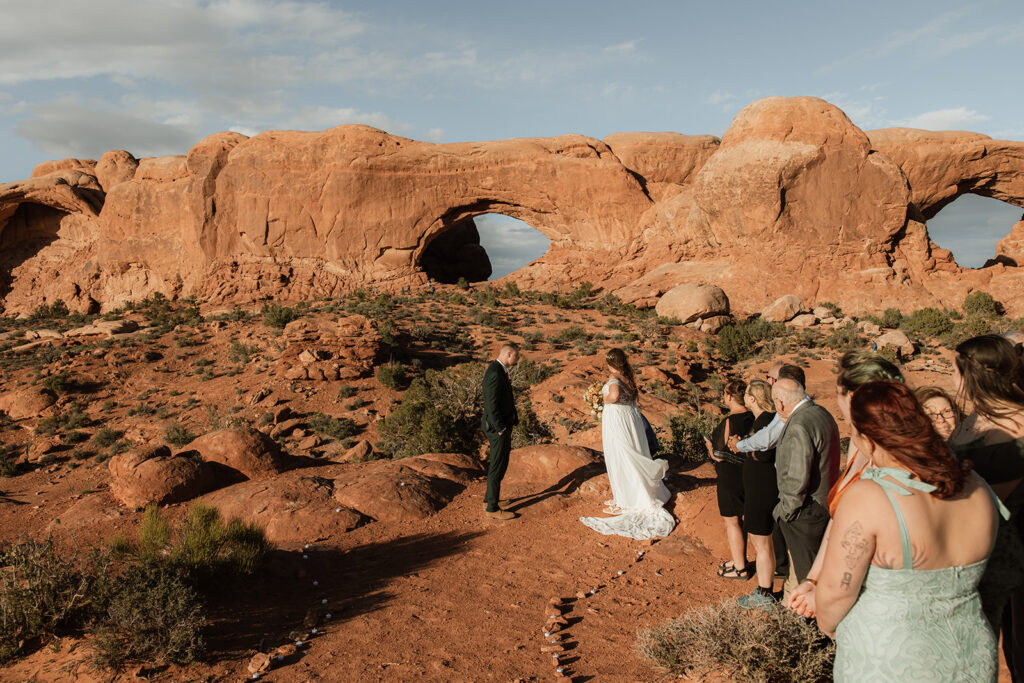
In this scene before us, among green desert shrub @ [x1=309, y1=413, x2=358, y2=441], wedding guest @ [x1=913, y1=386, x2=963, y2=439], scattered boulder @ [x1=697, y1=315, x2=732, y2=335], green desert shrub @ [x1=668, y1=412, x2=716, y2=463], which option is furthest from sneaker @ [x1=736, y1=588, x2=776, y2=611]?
scattered boulder @ [x1=697, y1=315, x2=732, y2=335]

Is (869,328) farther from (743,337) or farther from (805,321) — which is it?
(743,337)

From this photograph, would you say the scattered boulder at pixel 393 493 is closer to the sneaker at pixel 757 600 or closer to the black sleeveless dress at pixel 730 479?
the black sleeveless dress at pixel 730 479

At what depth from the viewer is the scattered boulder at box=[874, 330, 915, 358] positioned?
1769 cm

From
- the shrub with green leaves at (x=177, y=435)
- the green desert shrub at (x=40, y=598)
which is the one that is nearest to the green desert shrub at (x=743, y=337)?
the shrub with green leaves at (x=177, y=435)

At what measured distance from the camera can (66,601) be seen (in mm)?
3801

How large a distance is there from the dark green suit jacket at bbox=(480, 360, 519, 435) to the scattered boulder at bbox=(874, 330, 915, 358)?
15520 millimetres

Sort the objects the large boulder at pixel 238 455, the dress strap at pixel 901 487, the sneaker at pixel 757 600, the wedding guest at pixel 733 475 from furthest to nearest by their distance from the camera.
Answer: the large boulder at pixel 238 455 < the wedding guest at pixel 733 475 < the sneaker at pixel 757 600 < the dress strap at pixel 901 487

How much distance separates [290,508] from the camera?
6258 millimetres

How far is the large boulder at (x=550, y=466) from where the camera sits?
24.3ft

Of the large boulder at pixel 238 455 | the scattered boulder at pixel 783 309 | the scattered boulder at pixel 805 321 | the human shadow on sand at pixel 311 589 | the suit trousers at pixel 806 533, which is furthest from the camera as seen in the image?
the scattered boulder at pixel 783 309

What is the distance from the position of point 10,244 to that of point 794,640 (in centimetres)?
3974

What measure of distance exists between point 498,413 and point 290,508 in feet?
7.77

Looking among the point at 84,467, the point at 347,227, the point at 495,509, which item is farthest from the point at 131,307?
the point at 495,509

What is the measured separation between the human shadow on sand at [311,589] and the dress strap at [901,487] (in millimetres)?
3520
